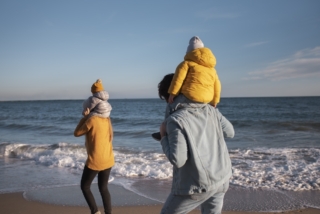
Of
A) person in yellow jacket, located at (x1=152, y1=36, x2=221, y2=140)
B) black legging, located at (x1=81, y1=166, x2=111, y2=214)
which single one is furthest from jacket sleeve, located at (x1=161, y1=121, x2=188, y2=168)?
black legging, located at (x1=81, y1=166, x2=111, y2=214)

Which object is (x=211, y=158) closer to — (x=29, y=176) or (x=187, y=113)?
(x=187, y=113)

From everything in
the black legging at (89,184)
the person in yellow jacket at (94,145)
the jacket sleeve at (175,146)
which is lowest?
the black legging at (89,184)

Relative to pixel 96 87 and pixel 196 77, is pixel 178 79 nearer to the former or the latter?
pixel 196 77

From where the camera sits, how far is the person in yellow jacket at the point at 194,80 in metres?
1.92

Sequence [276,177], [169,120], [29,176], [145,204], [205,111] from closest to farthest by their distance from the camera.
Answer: [169,120] < [205,111] < [145,204] < [276,177] < [29,176]

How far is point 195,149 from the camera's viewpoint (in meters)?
1.83

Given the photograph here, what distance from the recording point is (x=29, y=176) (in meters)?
6.96

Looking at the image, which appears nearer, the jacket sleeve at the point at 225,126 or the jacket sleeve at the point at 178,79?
the jacket sleeve at the point at 178,79

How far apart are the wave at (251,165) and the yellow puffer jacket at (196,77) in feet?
14.3

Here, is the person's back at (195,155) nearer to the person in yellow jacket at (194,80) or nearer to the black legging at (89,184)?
the person in yellow jacket at (194,80)

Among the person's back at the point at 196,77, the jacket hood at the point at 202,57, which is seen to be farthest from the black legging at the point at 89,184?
the jacket hood at the point at 202,57

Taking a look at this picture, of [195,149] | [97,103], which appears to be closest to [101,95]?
[97,103]

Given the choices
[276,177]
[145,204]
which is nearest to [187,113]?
[145,204]

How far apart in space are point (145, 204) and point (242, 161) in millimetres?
4105
